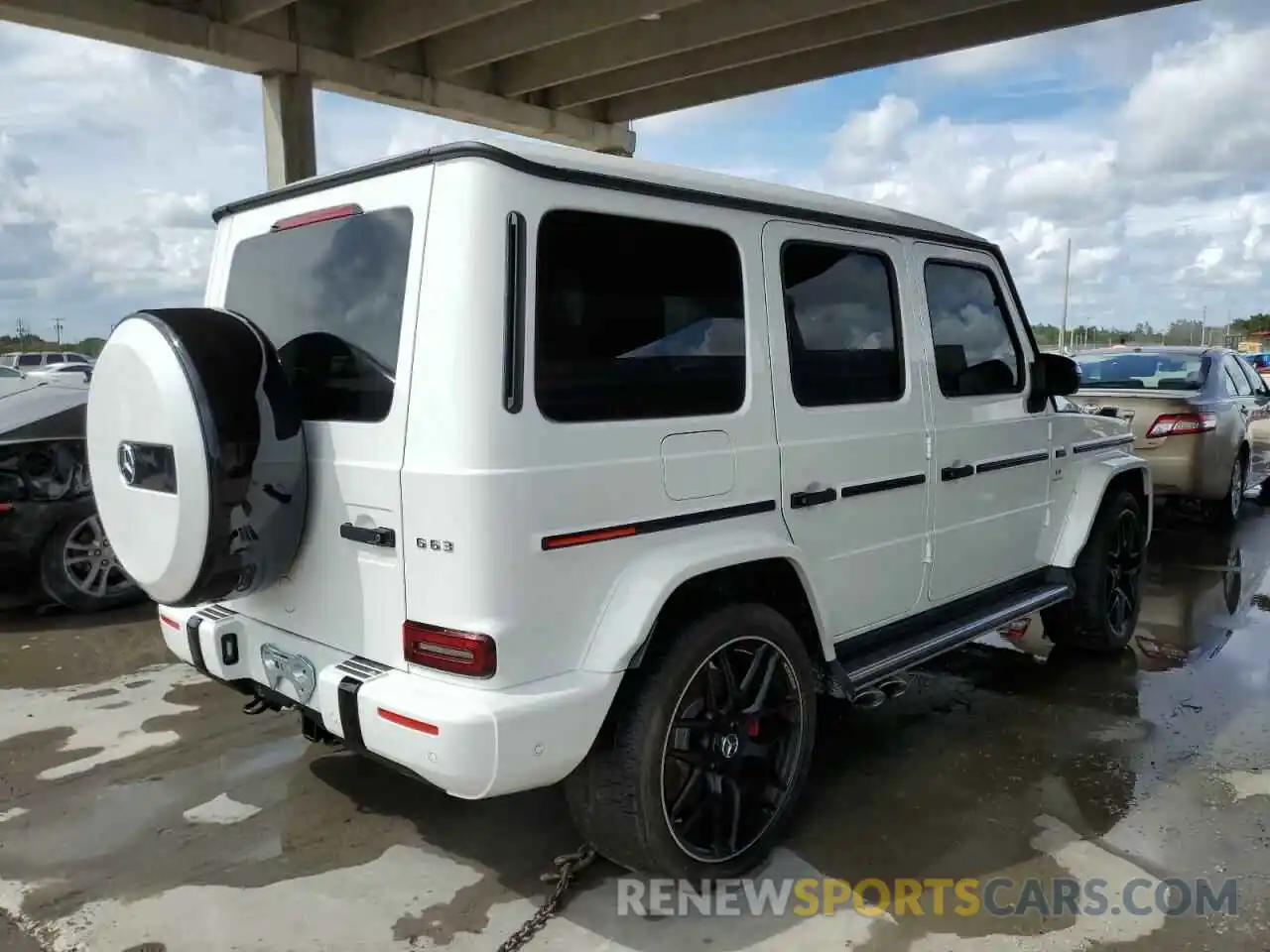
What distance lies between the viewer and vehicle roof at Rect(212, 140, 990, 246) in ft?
8.46

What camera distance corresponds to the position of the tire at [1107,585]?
501 cm

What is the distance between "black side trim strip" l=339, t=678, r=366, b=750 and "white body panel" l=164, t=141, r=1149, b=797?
0.10 feet

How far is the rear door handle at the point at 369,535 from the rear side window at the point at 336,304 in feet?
1.00

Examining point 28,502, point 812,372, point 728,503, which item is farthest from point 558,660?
point 28,502

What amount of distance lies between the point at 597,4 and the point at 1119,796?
9879 mm

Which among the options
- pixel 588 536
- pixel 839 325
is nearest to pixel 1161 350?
pixel 839 325

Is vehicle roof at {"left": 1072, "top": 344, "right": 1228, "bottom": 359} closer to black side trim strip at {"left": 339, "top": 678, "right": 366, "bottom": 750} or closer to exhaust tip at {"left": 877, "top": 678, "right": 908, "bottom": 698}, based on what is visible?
exhaust tip at {"left": 877, "top": 678, "right": 908, "bottom": 698}

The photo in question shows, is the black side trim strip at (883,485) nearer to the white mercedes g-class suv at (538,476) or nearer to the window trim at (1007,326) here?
the white mercedes g-class suv at (538,476)

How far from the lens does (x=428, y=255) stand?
8.42 ft

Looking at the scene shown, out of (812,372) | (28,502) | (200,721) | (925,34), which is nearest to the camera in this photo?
(812,372)

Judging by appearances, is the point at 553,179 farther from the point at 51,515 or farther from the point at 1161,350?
the point at 1161,350

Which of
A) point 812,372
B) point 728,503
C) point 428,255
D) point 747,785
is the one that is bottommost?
point 747,785

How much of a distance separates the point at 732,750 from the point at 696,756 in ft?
0.55

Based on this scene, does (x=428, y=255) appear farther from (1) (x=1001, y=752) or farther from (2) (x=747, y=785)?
(1) (x=1001, y=752)
